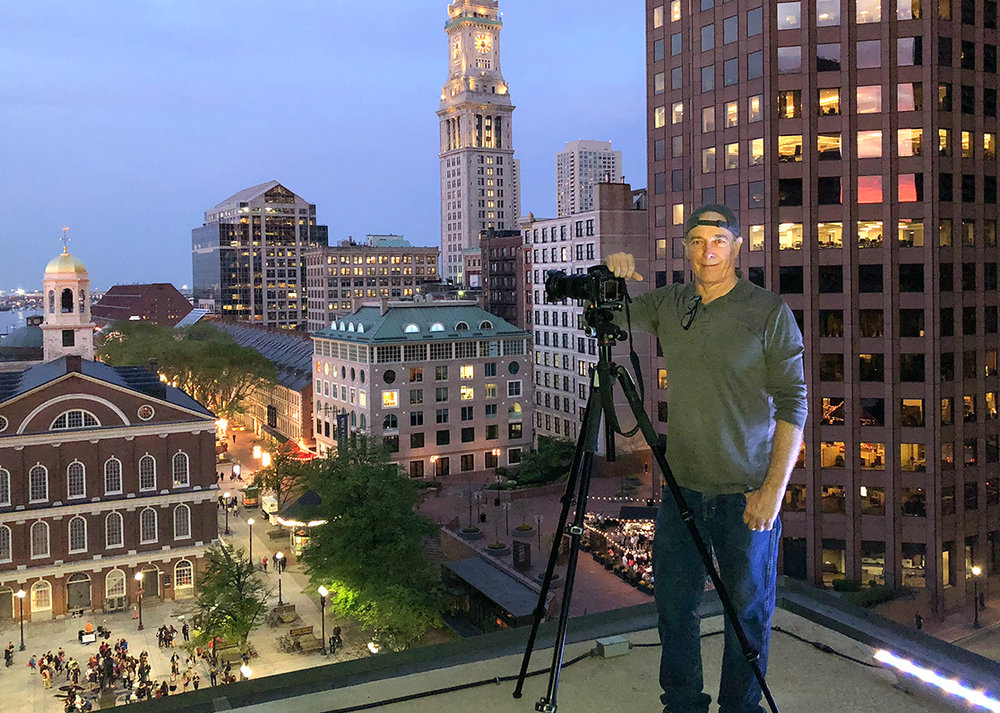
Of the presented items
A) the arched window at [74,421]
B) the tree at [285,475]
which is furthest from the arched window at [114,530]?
the tree at [285,475]

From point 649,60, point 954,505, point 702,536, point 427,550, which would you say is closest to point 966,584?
point 954,505

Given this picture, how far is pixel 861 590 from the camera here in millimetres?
53250

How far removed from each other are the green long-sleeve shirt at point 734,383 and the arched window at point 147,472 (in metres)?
57.6

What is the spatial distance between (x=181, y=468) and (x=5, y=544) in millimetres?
11542

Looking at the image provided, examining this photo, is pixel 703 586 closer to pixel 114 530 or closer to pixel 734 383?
pixel 734 383

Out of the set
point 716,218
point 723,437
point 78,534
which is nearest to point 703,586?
point 723,437

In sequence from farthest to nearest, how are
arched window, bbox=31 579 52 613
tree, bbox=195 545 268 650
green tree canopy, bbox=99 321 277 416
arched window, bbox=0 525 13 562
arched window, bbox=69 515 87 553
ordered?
1. green tree canopy, bbox=99 321 277 416
2. arched window, bbox=69 515 87 553
3. arched window, bbox=31 579 52 613
4. arched window, bbox=0 525 13 562
5. tree, bbox=195 545 268 650

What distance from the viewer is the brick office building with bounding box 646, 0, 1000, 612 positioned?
54.8m

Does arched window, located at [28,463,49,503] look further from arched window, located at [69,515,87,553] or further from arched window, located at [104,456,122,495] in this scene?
arched window, located at [104,456,122,495]

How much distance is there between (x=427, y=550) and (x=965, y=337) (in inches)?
1522

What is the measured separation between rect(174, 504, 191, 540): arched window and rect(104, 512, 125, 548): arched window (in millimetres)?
3447

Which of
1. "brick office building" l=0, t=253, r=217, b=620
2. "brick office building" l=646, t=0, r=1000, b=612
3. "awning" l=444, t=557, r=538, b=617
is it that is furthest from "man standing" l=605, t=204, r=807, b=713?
"brick office building" l=0, t=253, r=217, b=620

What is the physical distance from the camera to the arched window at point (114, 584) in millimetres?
58344

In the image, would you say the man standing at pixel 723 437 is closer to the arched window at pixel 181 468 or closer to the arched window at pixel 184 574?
the arched window at pixel 181 468
